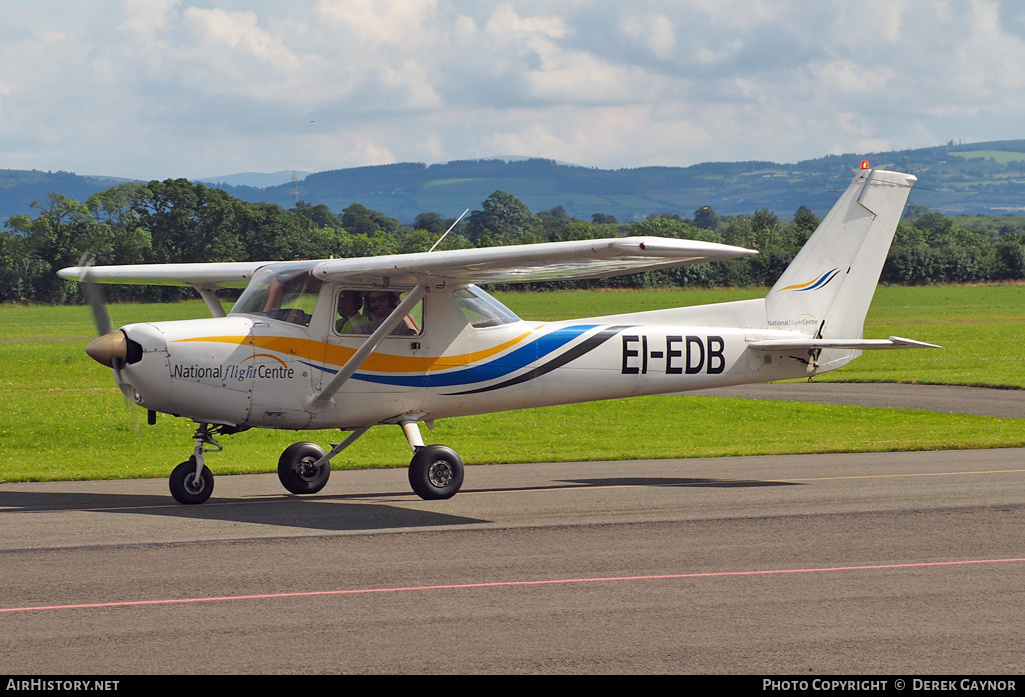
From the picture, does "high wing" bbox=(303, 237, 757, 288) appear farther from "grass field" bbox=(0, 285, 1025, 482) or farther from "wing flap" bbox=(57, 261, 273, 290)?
"grass field" bbox=(0, 285, 1025, 482)

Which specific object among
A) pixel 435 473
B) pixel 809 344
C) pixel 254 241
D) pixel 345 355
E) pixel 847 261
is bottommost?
pixel 435 473

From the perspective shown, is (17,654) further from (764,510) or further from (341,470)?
(341,470)

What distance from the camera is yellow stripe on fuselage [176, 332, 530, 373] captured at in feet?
41.4

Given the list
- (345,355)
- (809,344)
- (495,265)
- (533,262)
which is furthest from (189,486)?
(809,344)

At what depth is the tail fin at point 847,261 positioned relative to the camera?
15.5 meters

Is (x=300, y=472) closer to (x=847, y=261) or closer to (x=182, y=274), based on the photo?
(x=182, y=274)

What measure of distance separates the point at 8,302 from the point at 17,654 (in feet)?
245

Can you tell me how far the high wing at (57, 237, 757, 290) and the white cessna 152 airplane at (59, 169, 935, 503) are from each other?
23 mm

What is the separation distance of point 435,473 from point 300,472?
1.82m

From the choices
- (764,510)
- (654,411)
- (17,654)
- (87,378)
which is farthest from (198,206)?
(17,654)

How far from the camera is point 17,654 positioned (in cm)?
672

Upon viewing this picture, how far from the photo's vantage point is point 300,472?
544 inches

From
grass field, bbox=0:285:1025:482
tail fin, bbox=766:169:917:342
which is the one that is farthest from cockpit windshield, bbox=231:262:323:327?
tail fin, bbox=766:169:917:342

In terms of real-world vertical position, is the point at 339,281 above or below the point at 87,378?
above
